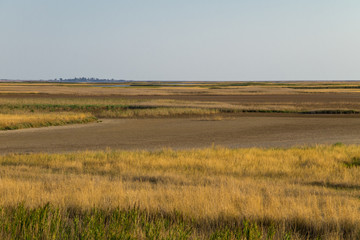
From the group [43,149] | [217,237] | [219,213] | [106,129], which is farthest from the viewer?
[106,129]

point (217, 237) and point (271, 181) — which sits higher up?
point (217, 237)

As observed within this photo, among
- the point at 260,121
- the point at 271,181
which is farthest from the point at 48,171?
the point at 260,121

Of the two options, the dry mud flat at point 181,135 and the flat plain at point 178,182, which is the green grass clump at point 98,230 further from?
the dry mud flat at point 181,135

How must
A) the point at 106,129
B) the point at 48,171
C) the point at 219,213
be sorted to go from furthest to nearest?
the point at 106,129 → the point at 48,171 → the point at 219,213

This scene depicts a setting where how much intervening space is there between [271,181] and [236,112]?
42354 millimetres

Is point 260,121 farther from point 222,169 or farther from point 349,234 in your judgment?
point 349,234

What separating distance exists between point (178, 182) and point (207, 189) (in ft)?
8.61

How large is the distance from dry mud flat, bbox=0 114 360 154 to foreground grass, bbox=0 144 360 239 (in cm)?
648

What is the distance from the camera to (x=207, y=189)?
1108cm

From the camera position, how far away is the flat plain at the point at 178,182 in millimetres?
7664

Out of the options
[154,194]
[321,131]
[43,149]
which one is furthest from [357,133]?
[154,194]

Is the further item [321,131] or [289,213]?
[321,131]

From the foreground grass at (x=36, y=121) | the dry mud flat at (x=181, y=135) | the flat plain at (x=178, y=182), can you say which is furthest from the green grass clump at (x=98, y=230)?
the foreground grass at (x=36, y=121)

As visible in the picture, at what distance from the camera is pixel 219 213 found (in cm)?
880
